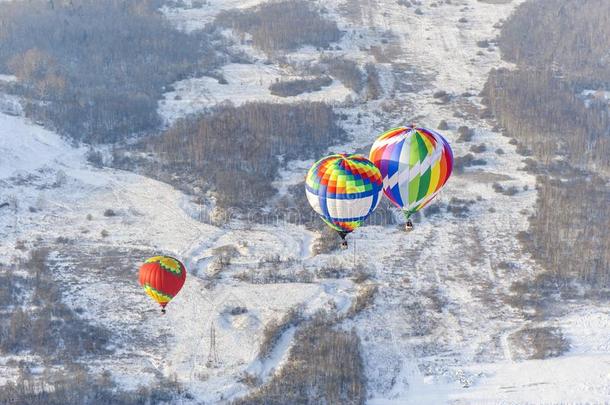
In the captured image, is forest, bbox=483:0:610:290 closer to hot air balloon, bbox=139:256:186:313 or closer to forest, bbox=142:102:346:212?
forest, bbox=142:102:346:212

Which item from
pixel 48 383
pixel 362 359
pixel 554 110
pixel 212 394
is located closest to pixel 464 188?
pixel 554 110

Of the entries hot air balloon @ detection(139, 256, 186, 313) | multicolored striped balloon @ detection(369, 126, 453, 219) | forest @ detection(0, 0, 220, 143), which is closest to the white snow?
forest @ detection(0, 0, 220, 143)

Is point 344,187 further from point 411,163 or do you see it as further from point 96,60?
point 96,60

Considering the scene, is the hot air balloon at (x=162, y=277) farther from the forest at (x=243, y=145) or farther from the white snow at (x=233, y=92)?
the white snow at (x=233, y=92)

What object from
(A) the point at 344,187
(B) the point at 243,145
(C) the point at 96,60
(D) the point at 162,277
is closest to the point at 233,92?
(B) the point at 243,145

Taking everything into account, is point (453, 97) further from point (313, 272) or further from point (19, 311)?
point (19, 311)

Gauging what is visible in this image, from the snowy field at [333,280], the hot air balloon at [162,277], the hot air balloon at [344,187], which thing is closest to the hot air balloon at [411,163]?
the hot air balloon at [344,187]

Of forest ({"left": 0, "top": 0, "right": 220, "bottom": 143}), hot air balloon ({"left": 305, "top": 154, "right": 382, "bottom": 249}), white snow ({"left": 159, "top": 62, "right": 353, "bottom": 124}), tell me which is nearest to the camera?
hot air balloon ({"left": 305, "top": 154, "right": 382, "bottom": 249})

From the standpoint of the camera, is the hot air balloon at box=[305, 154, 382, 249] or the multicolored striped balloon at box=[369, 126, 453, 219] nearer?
the hot air balloon at box=[305, 154, 382, 249]
